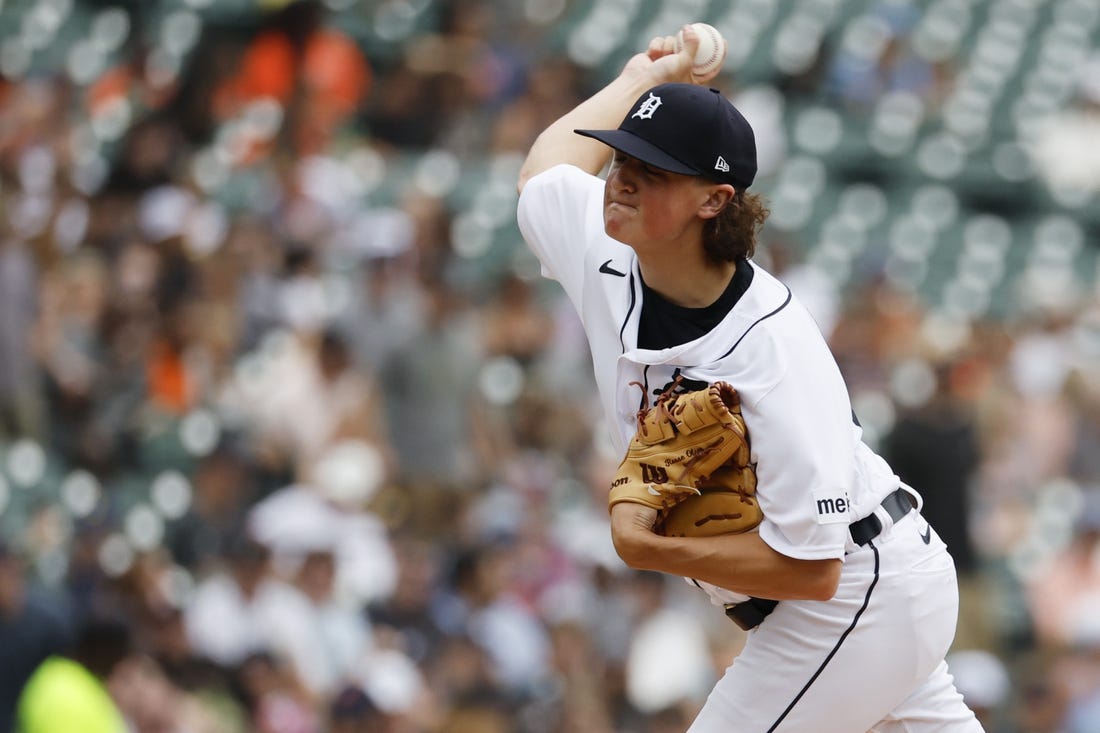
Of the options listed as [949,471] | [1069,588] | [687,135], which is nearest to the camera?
[687,135]

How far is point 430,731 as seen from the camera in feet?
23.4

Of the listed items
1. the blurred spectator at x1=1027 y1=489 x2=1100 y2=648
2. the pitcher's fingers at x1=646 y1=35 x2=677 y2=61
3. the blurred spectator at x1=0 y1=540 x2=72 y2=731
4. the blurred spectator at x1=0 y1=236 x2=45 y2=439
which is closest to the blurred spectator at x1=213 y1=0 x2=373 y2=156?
the blurred spectator at x1=0 y1=236 x2=45 y2=439

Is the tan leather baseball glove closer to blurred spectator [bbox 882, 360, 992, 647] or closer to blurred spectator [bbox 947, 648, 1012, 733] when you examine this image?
blurred spectator [bbox 947, 648, 1012, 733]

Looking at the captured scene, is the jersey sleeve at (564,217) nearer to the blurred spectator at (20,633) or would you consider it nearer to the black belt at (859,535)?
the black belt at (859,535)

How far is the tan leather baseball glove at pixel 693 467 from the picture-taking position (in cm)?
328

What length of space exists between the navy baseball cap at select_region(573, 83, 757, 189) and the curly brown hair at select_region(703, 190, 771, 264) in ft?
0.16

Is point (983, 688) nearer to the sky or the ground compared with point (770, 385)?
nearer to the ground

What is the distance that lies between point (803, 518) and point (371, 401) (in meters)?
5.41

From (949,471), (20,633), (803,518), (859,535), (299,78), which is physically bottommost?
(949,471)

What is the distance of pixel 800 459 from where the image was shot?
325 centimetres

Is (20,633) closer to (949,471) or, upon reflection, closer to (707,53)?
(707,53)

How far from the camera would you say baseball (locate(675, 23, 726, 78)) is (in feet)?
12.7

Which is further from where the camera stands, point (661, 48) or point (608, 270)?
point (661, 48)

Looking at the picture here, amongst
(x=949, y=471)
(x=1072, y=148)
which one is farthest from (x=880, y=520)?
(x=1072, y=148)
